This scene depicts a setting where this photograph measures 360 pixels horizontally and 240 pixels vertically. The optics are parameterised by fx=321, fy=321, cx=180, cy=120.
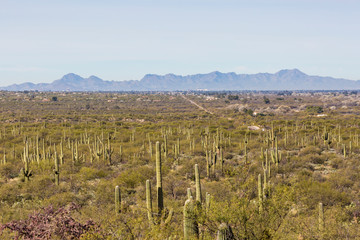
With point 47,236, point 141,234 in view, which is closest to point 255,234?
point 141,234

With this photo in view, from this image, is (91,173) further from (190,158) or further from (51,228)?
(51,228)

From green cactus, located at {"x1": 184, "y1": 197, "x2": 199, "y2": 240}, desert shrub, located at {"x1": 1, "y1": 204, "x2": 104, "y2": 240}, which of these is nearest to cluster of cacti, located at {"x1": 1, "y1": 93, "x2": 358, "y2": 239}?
green cactus, located at {"x1": 184, "y1": 197, "x2": 199, "y2": 240}

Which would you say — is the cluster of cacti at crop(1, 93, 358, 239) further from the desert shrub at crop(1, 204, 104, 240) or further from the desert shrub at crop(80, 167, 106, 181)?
the desert shrub at crop(1, 204, 104, 240)

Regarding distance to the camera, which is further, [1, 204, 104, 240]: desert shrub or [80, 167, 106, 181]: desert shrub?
[80, 167, 106, 181]: desert shrub

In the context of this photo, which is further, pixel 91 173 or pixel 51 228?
pixel 91 173

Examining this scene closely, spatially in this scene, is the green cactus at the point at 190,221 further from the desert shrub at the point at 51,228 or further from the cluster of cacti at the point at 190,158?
the desert shrub at the point at 51,228

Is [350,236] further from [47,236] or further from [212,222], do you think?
[47,236]

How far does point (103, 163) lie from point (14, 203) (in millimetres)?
11164

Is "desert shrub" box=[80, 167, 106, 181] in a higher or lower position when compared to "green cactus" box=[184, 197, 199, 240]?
lower

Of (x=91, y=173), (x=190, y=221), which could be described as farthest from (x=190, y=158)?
(x=190, y=221)

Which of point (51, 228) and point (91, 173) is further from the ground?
point (51, 228)

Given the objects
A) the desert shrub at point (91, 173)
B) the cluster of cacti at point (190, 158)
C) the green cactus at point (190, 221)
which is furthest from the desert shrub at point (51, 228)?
the desert shrub at point (91, 173)

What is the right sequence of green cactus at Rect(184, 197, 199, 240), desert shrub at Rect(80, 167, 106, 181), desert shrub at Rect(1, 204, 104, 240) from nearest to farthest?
green cactus at Rect(184, 197, 199, 240) → desert shrub at Rect(1, 204, 104, 240) → desert shrub at Rect(80, 167, 106, 181)

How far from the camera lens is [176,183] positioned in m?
21.7
